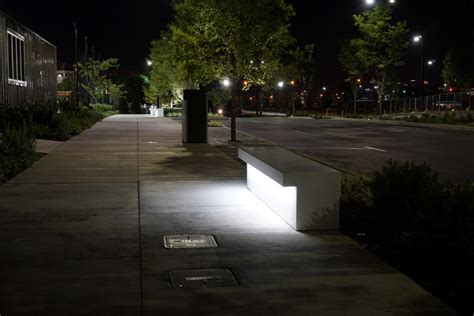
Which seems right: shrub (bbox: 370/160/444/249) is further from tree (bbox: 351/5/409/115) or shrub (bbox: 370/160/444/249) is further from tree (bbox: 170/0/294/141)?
tree (bbox: 351/5/409/115)

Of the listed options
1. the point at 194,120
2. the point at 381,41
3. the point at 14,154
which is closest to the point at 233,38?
the point at 194,120

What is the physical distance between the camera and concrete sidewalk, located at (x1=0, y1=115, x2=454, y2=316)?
5.37 m

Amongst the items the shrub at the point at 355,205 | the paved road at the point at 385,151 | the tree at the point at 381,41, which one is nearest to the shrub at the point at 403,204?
the shrub at the point at 355,205

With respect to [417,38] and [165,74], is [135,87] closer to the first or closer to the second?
[165,74]

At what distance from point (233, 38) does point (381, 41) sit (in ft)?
93.7

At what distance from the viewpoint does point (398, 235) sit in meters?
7.64

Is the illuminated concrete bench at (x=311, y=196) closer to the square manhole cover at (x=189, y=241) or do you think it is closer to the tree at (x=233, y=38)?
the square manhole cover at (x=189, y=241)

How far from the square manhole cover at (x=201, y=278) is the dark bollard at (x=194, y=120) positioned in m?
16.0

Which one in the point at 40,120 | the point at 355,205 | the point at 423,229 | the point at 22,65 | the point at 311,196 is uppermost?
the point at 22,65

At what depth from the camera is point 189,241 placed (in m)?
7.61

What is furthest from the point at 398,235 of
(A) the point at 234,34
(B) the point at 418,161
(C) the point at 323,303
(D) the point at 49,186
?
(A) the point at 234,34

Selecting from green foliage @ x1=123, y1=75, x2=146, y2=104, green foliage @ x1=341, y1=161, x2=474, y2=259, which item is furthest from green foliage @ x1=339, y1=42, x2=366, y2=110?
green foliage @ x1=341, y1=161, x2=474, y2=259

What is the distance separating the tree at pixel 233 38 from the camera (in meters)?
22.2

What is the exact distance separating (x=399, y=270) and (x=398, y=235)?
117cm
